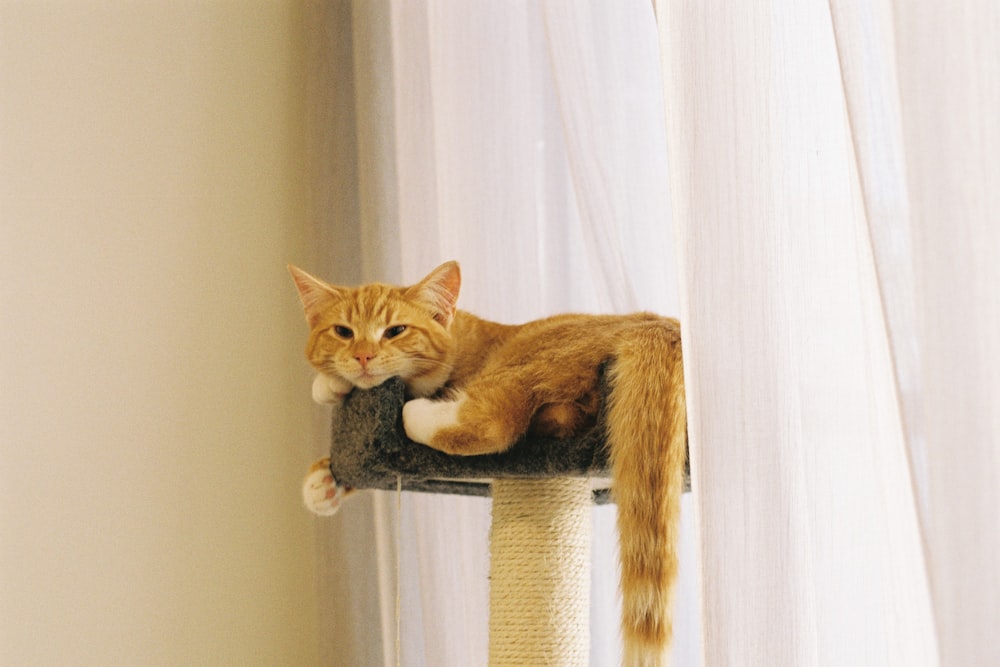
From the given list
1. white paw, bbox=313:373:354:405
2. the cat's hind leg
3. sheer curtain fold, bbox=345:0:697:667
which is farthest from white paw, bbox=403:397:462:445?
sheer curtain fold, bbox=345:0:697:667

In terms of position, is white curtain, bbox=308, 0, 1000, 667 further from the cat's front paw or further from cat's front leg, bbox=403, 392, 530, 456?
the cat's front paw

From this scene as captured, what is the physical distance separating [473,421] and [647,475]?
0.17 metres

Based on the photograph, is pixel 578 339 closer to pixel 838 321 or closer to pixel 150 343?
pixel 838 321

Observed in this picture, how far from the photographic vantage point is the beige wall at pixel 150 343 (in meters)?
1.80

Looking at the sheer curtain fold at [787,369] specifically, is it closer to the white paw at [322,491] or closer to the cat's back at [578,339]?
the cat's back at [578,339]

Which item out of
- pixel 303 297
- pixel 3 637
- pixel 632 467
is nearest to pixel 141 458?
pixel 3 637

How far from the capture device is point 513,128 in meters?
1.55

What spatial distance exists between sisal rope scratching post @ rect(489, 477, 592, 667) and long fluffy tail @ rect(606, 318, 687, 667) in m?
0.18

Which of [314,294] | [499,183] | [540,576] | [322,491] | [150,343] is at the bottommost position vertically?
[540,576]

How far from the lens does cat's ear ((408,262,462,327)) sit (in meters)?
1.02

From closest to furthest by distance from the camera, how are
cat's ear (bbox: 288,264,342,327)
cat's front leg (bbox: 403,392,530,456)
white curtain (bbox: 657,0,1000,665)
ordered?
white curtain (bbox: 657,0,1000,665) → cat's front leg (bbox: 403,392,530,456) → cat's ear (bbox: 288,264,342,327)

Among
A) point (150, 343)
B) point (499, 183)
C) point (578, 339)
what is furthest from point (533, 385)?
point (150, 343)

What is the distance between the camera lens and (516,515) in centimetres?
100

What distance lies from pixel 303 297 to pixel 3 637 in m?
1.12
